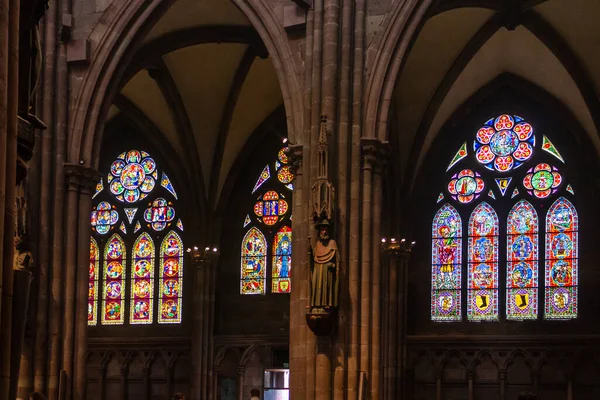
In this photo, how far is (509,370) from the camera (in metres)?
28.4

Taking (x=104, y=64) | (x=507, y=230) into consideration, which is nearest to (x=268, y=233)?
(x=507, y=230)

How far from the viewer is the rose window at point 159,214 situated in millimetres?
32688

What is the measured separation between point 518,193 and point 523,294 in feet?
8.71

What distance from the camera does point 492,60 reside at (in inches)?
1136

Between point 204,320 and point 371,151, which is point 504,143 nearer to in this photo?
point 204,320

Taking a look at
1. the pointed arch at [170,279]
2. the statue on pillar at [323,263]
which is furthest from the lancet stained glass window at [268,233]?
the statue on pillar at [323,263]

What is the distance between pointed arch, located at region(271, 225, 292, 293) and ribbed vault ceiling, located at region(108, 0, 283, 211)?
6.82 feet

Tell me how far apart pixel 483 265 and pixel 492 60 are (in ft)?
17.2

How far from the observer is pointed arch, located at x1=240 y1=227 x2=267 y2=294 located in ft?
103

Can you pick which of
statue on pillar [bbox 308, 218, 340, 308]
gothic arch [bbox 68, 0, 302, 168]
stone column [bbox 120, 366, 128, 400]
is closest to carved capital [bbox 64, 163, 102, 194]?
gothic arch [bbox 68, 0, 302, 168]

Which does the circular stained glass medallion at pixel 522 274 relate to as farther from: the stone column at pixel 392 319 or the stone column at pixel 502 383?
the stone column at pixel 392 319

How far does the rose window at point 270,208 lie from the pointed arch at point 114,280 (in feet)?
13.9

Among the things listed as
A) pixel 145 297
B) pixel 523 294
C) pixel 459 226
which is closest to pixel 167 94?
pixel 145 297

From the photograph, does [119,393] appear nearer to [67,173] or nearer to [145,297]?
[145,297]
